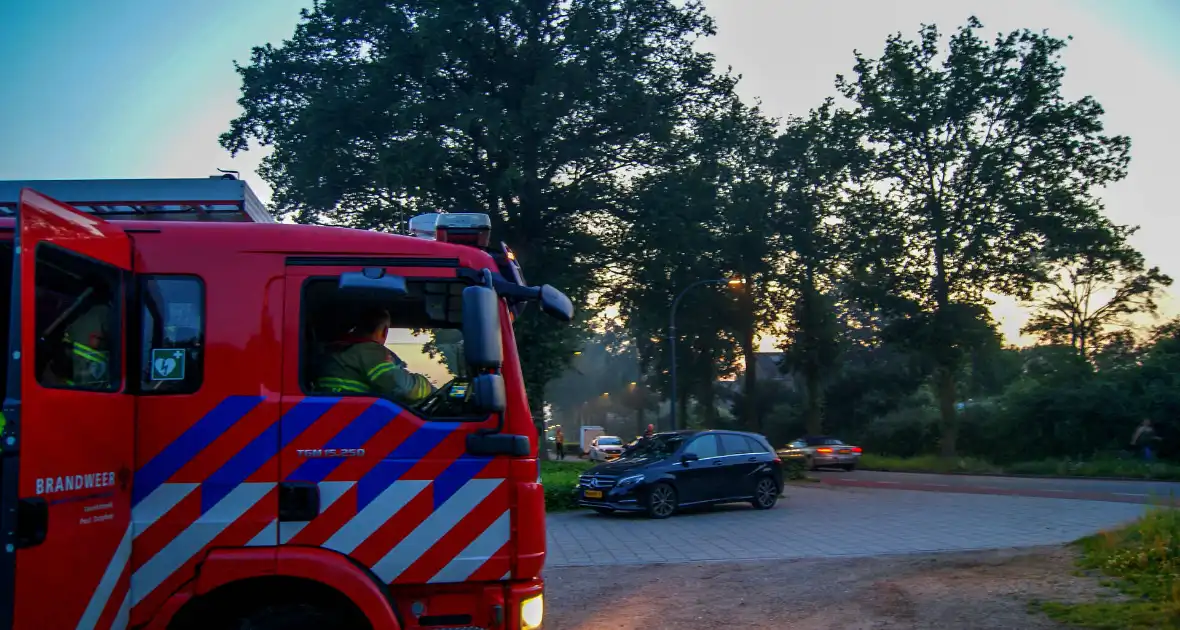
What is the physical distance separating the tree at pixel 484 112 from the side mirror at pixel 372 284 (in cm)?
2000

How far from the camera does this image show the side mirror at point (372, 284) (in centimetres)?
449

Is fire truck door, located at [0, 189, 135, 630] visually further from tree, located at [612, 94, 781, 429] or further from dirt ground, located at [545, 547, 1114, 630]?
tree, located at [612, 94, 781, 429]

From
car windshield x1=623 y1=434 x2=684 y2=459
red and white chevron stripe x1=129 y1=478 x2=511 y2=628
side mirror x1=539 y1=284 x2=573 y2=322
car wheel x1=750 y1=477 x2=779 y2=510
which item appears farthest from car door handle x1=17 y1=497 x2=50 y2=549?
car wheel x1=750 y1=477 x2=779 y2=510

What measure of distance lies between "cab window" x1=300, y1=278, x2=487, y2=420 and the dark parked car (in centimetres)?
1167

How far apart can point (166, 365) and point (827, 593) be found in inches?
256

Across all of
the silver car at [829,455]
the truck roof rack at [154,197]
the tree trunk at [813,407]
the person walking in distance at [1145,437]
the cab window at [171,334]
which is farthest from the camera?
the tree trunk at [813,407]

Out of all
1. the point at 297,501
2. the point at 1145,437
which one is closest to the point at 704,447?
the point at 297,501

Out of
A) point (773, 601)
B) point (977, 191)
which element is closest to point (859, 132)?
point (977, 191)

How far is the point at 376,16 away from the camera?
26016mm

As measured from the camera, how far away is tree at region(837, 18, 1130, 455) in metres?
35.0

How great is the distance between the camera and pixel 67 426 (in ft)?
12.0

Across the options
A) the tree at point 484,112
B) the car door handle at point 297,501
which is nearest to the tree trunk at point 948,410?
the tree at point 484,112

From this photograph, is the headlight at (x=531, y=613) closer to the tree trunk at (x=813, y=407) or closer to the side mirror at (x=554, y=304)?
the side mirror at (x=554, y=304)

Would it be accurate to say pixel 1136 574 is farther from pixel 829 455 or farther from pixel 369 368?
pixel 829 455
